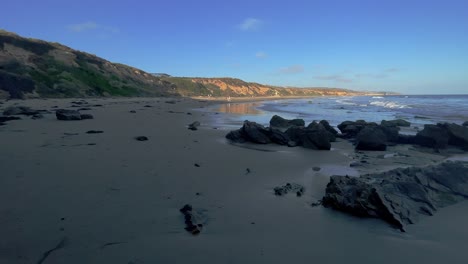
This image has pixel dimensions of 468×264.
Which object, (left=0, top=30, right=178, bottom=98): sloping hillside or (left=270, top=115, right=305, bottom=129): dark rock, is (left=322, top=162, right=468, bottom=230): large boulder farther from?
(left=0, top=30, right=178, bottom=98): sloping hillside

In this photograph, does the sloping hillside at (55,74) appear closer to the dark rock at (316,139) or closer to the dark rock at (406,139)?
the dark rock at (316,139)

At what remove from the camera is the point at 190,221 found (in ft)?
12.6

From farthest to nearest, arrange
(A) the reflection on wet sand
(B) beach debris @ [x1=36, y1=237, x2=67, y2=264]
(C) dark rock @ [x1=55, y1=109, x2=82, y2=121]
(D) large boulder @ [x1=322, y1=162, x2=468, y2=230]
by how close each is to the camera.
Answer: (A) the reflection on wet sand, (C) dark rock @ [x1=55, y1=109, x2=82, y2=121], (D) large boulder @ [x1=322, y1=162, x2=468, y2=230], (B) beach debris @ [x1=36, y1=237, x2=67, y2=264]

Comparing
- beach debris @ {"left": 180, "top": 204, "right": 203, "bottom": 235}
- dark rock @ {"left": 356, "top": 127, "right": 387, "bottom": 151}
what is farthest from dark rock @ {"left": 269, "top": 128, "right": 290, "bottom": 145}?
beach debris @ {"left": 180, "top": 204, "right": 203, "bottom": 235}

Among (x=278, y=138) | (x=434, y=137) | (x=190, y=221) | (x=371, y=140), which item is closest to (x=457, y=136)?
Result: (x=434, y=137)

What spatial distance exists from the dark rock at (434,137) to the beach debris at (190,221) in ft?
30.0

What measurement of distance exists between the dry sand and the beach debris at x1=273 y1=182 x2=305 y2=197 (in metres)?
0.14

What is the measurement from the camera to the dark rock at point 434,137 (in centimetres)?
1005

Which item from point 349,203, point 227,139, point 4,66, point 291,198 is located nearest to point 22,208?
point 291,198

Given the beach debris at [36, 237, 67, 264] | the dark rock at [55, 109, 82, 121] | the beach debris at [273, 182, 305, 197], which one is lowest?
the beach debris at [273, 182, 305, 197]

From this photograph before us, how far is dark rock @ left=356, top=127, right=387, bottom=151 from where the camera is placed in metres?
9.95

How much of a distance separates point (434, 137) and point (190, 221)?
30.9ft

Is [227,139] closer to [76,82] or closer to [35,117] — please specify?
[35,117]

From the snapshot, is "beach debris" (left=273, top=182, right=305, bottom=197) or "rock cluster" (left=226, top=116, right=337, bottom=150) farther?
"rock cluster" (left=226, top=116, right=337, bottom=150)
